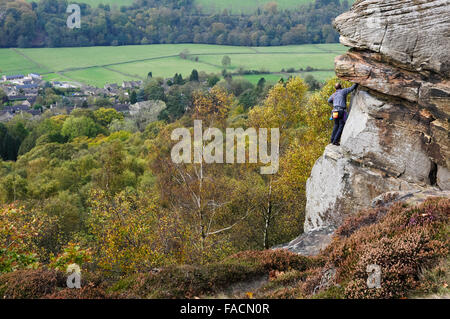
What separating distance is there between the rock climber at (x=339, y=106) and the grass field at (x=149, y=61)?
366ft


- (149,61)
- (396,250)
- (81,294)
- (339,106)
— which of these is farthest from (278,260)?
(149,61)

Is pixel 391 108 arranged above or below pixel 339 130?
above

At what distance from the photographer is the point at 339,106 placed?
65.2ft

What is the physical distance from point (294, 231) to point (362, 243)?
1706 cm

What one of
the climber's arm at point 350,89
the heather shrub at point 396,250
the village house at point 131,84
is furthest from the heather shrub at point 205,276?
the village house at point 131,84

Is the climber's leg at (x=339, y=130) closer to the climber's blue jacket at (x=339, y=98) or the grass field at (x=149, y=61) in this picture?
the climber's blue jacket at (x=339, y=98)

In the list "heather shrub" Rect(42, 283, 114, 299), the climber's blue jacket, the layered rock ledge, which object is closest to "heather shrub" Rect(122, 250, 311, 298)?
"heather shrub" Rect(42, 283, 114, 299)

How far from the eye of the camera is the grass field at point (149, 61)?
147250mm

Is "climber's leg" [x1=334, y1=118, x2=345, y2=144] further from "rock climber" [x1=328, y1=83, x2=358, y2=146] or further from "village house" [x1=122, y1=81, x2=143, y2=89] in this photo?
"village house" [x1=122, y1=81, x2=143, y2=89]

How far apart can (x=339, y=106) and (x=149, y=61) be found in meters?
156

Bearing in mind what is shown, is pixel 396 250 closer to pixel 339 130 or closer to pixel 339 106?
pixel 339 106
